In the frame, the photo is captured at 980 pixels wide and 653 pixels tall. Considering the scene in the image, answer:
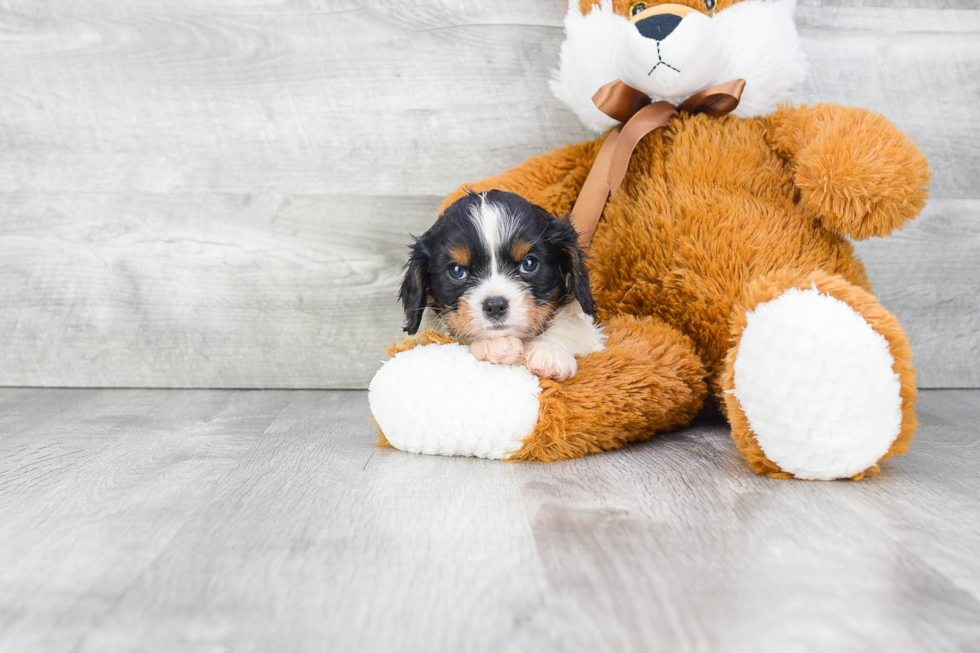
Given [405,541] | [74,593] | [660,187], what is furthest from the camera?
[660,187]

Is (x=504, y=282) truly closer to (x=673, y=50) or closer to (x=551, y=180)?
(x=551, y=180)

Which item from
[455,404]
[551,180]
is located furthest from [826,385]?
[551,180]

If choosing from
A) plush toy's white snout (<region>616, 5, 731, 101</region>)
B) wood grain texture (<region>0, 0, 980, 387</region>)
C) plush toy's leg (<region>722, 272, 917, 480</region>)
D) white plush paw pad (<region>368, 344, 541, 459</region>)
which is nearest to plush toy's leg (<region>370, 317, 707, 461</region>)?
white plush paw pad (<region>368, 344, 541, 459</region>)

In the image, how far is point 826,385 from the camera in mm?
1229

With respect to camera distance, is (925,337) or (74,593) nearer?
(74,593)

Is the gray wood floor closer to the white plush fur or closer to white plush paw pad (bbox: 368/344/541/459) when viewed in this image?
white plush paw pad (bbox: 368/344/541/459)

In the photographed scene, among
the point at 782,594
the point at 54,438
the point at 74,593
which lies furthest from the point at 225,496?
the point at 782,594

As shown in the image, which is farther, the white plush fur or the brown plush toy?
the white plush fur

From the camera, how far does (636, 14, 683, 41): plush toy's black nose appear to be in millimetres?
1644

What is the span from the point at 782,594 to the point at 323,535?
22.4 inches

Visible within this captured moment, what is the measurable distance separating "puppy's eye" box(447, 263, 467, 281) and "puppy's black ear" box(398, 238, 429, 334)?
0.24 feet

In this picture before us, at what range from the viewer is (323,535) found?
3.45ft

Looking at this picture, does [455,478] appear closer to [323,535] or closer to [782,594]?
[323,535]

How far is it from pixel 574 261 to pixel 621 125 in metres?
0.48
